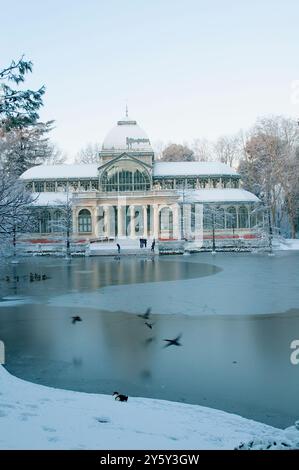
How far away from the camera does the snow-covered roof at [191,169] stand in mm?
58344

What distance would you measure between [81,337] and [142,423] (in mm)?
5925

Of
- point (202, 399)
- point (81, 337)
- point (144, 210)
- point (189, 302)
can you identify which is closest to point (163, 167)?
point (144, 210)

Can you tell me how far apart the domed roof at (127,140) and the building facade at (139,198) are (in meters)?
0.14

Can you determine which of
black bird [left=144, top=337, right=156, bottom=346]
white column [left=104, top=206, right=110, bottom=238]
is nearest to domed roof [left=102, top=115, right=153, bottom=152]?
white column [left=104, top=206, right=110, bottom=238]

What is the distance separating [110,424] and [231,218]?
160ft

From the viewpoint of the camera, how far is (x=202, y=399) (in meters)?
8.09

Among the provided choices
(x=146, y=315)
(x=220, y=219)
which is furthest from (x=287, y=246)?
(x=146, y=315)

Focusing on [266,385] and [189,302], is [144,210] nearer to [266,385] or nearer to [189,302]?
[189,302]

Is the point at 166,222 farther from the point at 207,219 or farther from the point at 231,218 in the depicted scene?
the point at 231,218

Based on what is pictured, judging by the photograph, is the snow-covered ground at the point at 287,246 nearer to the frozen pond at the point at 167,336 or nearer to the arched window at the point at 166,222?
the arched window at the point at 166,222

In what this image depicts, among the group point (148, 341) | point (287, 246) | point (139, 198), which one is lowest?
point (148, 341)

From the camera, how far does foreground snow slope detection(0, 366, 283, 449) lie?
19.2 feet

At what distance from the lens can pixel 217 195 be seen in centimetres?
5584

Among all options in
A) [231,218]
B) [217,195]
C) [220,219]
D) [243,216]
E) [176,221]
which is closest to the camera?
[220,219]
